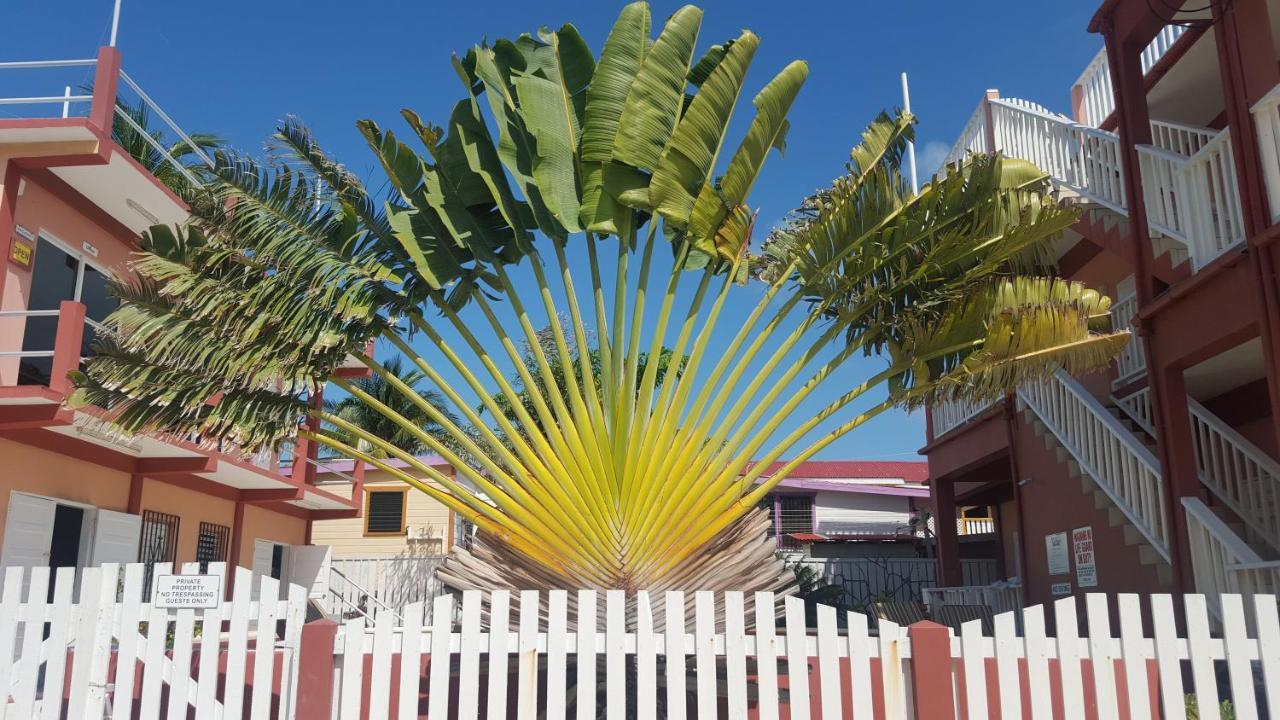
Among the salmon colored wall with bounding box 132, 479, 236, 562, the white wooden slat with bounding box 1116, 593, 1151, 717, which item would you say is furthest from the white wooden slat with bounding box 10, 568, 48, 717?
the salmon colored wall with bounding box 132, 479, 236, 562

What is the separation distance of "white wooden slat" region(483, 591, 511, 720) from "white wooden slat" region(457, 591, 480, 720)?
0.08 meters

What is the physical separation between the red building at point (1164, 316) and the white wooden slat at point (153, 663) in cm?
836

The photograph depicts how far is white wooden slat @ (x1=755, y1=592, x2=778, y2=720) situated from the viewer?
503cm

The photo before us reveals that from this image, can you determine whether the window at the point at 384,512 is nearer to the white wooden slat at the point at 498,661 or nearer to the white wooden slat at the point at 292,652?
the white wooden slat at the point at 292,652

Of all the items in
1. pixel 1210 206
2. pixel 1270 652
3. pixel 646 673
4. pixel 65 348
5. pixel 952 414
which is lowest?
pixel 646 673

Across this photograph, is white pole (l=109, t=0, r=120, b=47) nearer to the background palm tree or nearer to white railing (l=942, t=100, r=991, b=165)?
white railing (l=942, t=100, r=991, b=165)

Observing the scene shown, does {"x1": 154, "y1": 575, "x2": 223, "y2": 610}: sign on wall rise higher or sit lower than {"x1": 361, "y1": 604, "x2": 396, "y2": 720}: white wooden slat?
higher

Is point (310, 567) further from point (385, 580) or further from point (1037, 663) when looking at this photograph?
point (1037, 663)

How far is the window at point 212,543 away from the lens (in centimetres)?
1767

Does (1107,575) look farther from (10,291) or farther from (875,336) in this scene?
(10,291)

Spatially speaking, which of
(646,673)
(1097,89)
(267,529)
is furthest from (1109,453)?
(267,529)

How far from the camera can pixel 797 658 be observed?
197 inches

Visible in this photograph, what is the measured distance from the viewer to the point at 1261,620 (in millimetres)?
4965

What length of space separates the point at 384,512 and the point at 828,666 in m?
25.2
